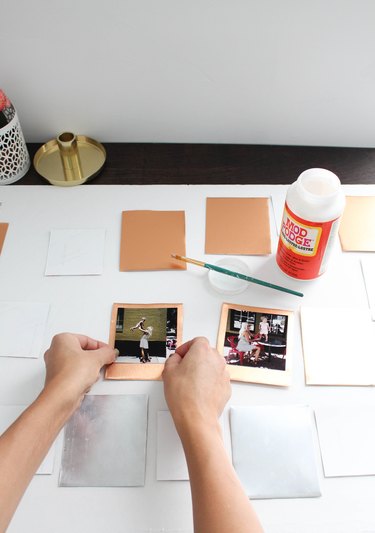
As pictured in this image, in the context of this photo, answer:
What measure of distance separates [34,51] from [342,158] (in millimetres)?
656

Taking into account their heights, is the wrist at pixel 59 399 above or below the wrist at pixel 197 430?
above

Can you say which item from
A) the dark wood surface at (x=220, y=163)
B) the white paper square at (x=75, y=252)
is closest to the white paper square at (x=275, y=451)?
the white paper square at (x=75, y=252)

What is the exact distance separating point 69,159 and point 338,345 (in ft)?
2.12

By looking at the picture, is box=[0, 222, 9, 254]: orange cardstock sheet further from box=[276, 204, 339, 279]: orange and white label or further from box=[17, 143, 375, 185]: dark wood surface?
box=[276, 204, 339, 279]: orange and white label

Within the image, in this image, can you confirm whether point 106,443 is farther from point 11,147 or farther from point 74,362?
point 11,147

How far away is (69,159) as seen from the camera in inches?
38.0

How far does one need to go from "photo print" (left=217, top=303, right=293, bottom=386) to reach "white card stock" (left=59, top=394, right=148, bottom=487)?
158 millimetres

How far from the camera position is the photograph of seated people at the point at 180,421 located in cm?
56

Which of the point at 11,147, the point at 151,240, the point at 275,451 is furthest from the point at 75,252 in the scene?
the point at 275,451

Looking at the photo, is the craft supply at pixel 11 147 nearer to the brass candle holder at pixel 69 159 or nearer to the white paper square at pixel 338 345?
the brass candle holder at pixel 69 159

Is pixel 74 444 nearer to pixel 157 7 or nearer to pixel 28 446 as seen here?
pixel 28 446

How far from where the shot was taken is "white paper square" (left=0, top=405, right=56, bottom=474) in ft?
2.13

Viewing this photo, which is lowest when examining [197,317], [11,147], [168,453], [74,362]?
[168,453]

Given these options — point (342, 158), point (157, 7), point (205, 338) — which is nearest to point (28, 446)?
point (205, 338)
